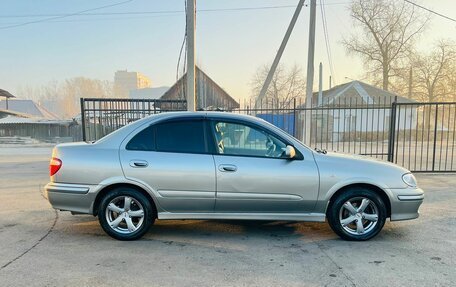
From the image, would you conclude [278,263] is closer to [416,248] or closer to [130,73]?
[416,248]

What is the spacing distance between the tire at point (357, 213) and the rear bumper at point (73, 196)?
10.1 ft

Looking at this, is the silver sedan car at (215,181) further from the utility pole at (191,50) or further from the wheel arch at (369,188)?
the utility pole at (191,50)

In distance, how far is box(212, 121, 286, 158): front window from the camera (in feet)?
14.0

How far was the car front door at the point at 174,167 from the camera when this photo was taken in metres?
4.15

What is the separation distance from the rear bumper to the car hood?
116 inches

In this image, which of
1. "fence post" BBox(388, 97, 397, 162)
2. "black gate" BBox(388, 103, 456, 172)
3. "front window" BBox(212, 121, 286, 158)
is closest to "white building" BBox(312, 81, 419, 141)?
"black gate" BBox(388, 103, 456, 172)

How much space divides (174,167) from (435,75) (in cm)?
4474

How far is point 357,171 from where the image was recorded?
420 centimetres

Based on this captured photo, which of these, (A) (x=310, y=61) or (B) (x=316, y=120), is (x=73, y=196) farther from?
(B) (x=316, y=120)

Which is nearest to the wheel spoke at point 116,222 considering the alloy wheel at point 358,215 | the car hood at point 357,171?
the car hood at point 357,171

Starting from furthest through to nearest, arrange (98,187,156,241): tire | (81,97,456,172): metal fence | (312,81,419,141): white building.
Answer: (312,81,419,141): white building
(81,97,456,172): metal fence
(98,187,156,241): tire

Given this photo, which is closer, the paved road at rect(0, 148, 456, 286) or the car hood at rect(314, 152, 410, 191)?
the paved road at rect(0, 148, 456, 286)

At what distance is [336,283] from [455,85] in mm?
43951

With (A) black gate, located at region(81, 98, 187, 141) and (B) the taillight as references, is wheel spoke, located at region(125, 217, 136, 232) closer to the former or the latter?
(B) the taillight
